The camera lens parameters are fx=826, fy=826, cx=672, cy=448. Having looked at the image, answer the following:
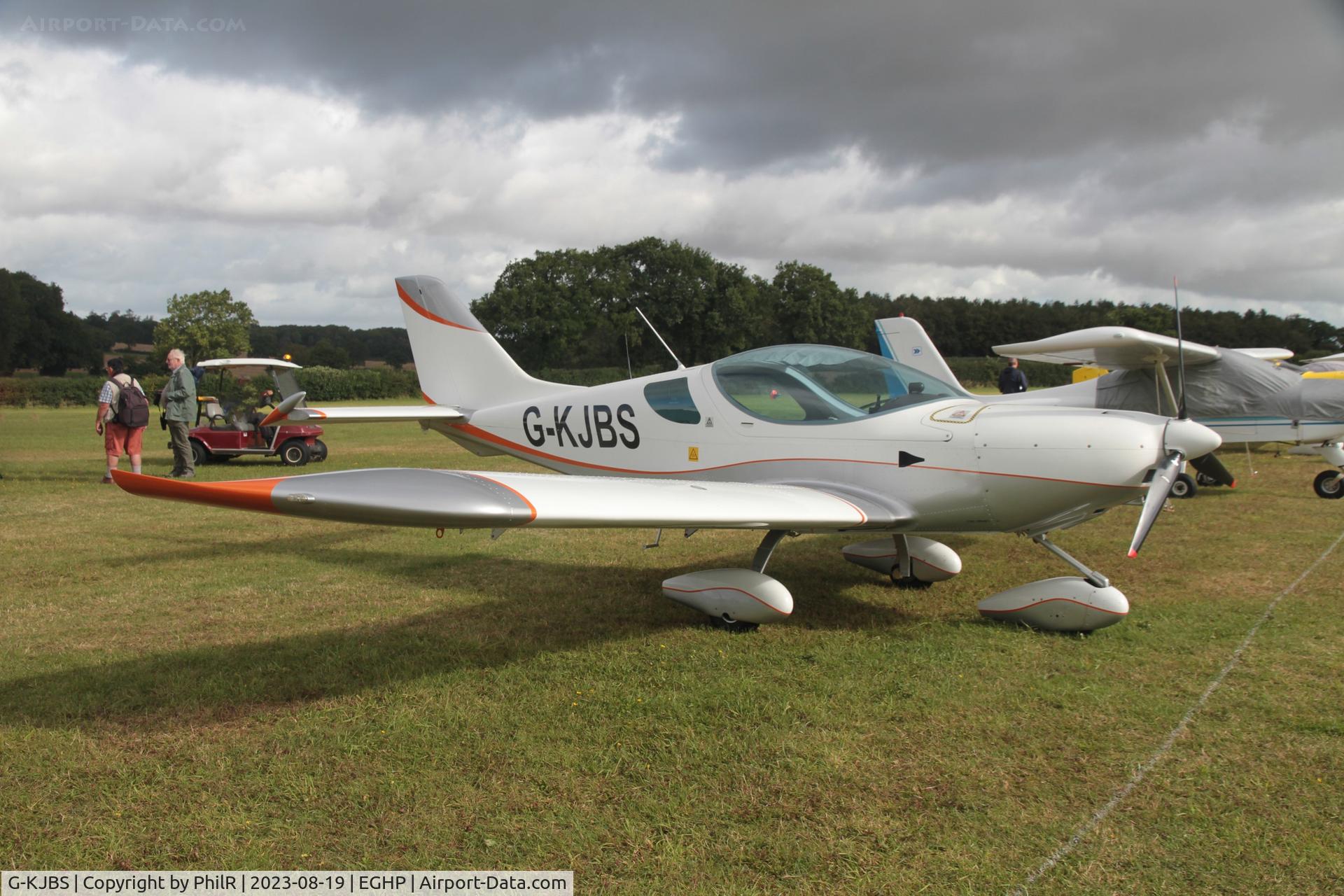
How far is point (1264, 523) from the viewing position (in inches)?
331

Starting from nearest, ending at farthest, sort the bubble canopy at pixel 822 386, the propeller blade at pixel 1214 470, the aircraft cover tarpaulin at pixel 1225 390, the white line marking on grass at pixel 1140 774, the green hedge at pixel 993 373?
1. the white line marking on grass at pixel 1140 774
2. the bubble canopy at pixel 822 386
3. the propeller blade at pixel 1214 470
4. the aircraft cover tarpaulin at pixel 1225 390
5. the green hedge at pixel 993 373

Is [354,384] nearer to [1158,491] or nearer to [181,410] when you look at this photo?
[181,410]

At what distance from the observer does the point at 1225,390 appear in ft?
33.2

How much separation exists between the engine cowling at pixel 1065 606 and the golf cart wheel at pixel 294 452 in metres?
12.2

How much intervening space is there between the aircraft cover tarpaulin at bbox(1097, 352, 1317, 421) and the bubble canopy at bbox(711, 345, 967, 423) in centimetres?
550

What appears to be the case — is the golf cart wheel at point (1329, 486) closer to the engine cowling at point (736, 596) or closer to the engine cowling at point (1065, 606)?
the engine cowling at point (1065, 606)

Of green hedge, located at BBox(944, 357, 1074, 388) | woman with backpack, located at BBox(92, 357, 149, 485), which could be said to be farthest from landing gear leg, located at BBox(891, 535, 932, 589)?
green hedge, located at BBox(944, 357, 1074, 388)

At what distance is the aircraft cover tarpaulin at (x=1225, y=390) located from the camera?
9.94 metres

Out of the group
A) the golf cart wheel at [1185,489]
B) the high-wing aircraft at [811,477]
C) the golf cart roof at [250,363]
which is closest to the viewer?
the high-wing aircraft at [811,477]

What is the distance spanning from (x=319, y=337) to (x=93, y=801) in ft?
265

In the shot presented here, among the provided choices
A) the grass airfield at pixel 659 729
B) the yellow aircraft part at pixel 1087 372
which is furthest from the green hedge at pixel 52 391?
the grass airfield at pixel 659 729

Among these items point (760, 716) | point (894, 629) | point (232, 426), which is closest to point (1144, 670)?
point (894, 629)

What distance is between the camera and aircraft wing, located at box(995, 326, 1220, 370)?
25.7 ft

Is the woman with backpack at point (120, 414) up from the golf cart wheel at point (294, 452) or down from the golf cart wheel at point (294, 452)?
up
